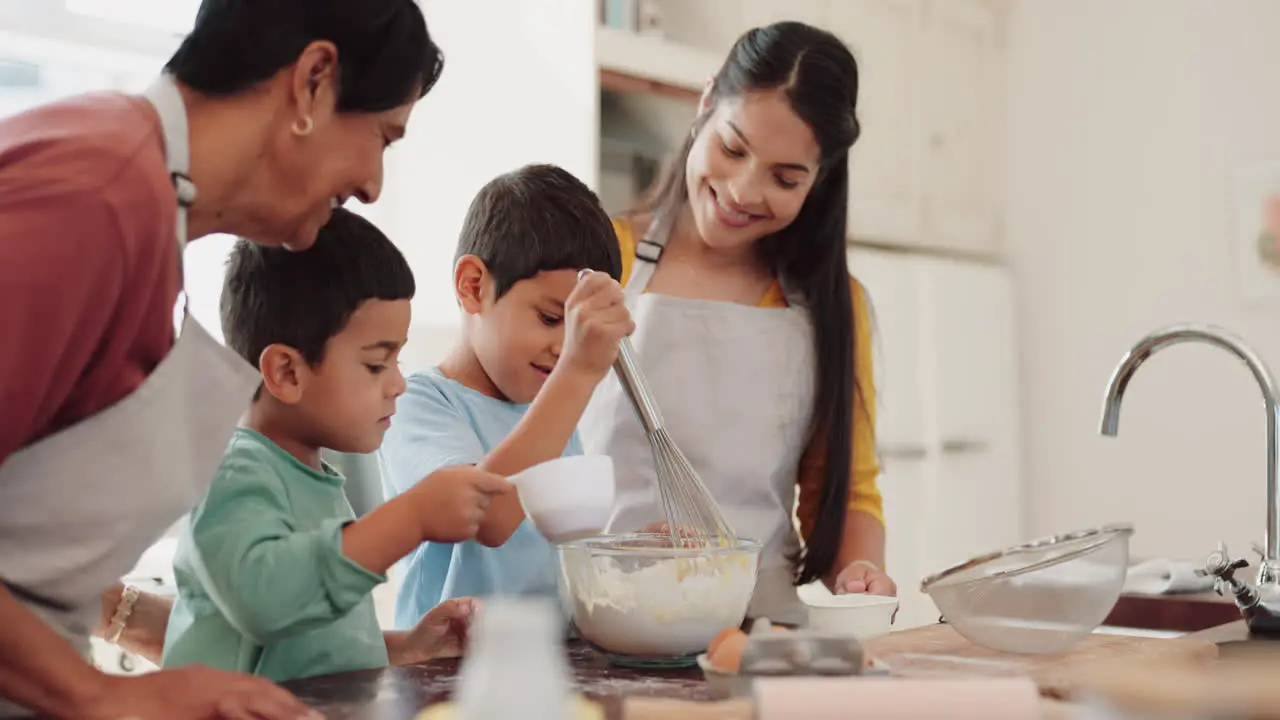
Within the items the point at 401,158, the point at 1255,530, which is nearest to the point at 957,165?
the point at 1255,530

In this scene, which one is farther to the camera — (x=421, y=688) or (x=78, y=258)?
(x=421, y=688)

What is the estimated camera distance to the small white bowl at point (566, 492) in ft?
3.51

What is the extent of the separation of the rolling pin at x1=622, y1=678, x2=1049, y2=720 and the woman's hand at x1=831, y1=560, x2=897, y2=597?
64cm

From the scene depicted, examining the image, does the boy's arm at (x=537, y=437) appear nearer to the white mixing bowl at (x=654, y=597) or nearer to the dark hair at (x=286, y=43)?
the white mixing bowl at (x=654, y=597)

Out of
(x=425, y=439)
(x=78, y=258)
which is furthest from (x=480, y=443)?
(x=78, y=258)

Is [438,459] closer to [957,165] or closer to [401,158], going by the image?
[401,158]

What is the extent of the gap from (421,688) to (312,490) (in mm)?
256

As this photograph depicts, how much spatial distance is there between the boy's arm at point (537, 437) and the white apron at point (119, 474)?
0.29 meters

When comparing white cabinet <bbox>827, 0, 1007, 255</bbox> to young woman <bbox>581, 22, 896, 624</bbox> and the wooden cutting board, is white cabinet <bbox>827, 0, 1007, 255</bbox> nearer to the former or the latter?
young woman <bbox>581, 22, 896, 624</bbox>

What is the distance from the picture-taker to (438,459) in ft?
4.23

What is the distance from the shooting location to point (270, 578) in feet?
3.16

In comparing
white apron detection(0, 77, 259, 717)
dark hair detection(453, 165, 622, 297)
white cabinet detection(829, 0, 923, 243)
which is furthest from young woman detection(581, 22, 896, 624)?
white cabinet detection(829, 0, 923, 243)

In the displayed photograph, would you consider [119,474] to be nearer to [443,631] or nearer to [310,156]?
[310,156]

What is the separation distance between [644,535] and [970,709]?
51 cm
